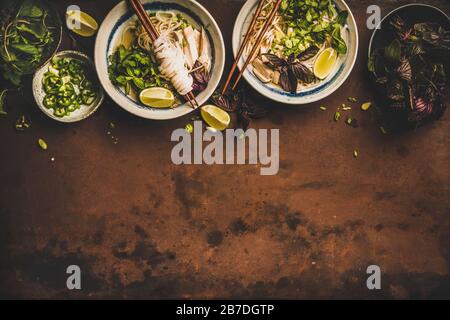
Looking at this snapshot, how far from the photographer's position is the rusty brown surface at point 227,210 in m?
2.64

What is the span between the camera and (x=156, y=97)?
2418mm

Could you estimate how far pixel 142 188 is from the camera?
267 cm

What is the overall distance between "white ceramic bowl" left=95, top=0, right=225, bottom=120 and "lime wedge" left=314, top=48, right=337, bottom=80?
603 mm

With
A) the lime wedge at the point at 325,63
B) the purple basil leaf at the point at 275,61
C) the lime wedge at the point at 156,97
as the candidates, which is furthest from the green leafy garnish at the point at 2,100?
the lime wedge at the point at 325,63

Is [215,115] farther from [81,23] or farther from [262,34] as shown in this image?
[81,23]

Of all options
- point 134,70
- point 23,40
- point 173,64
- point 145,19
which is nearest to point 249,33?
point 173,64

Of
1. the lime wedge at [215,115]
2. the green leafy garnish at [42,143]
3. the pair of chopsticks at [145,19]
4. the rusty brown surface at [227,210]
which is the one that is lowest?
the rusty brown surface at [227,210]

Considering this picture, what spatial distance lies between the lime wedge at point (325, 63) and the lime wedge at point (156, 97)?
3.05 feet

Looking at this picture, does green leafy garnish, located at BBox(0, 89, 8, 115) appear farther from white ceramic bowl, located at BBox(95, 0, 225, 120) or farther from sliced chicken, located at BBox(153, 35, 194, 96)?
sliced chicken, located at BBox(153, 35, 194, 96)

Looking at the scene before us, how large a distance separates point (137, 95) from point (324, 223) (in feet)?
5.01

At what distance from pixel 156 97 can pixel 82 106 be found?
497 millimetres

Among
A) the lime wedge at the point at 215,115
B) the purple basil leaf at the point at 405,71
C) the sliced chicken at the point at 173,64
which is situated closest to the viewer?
the sliced chicken at the point at 173,64

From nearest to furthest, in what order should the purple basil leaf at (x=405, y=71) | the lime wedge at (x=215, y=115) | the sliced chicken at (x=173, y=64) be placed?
the sliced chicken at (x=173, y=64)
the purple basil leaf at (x=405, y=71)
the lime wedge at (x=215, y=115)

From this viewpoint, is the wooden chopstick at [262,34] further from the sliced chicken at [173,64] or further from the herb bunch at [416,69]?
the herb bunch at [416,69]
